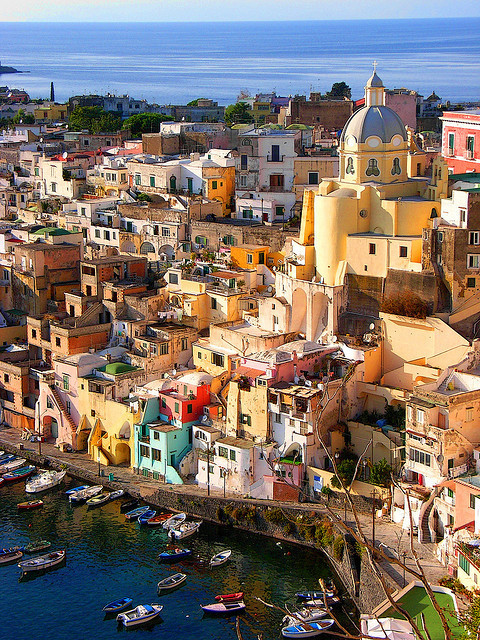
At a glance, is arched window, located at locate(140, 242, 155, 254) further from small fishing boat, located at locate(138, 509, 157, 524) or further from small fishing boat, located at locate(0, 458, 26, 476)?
small fishing boat, located at locate(138, 509, 157, 524)

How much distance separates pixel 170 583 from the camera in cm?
2742

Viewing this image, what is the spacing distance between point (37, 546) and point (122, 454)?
607cm

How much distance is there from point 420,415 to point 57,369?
13847 millimetres

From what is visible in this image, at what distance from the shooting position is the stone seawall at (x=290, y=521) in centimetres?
2702

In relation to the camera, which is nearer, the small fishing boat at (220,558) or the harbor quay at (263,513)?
the harbor quay at (263,513)

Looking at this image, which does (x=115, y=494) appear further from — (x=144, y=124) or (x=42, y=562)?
(x=144, y=124)

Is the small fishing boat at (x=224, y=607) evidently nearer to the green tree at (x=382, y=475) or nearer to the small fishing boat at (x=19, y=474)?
the green tree at (x=382, y=475)

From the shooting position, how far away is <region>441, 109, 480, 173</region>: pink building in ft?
127

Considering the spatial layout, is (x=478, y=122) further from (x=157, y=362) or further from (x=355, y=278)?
(x=157, y=362)

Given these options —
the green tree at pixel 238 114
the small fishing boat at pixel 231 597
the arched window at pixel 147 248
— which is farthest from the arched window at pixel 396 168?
the green tree at pixel 238 114

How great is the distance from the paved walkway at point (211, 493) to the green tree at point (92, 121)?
119 ft

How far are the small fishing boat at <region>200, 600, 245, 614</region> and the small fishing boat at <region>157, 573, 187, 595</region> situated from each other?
1242mm

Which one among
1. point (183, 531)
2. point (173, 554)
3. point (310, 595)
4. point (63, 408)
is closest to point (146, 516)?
point (183, 531)

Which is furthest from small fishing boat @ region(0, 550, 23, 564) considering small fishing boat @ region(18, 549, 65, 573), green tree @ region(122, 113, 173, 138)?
green tree @ region(122, 113, 173, 138)
